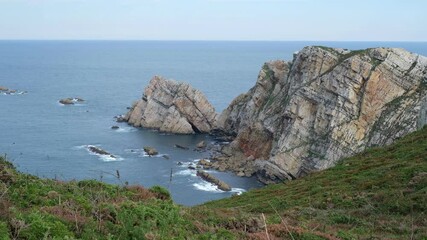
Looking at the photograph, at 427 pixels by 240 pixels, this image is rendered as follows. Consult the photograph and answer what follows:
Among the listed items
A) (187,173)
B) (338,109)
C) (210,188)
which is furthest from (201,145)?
(338,109)

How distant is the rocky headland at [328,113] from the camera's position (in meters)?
A: 74.3

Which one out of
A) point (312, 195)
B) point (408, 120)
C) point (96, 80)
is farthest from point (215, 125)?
point (96, 80)

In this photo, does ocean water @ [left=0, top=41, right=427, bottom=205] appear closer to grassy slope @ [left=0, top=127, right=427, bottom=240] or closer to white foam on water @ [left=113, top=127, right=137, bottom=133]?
white foam on water @ [left=113, top=127, right=137, bottom=133]

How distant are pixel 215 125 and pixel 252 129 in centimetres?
1938

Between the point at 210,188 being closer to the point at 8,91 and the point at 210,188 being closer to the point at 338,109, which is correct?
the point at 338,109

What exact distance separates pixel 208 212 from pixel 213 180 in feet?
183

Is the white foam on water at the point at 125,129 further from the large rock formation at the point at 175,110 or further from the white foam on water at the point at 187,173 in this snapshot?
the white foam on water at the point at 187,173

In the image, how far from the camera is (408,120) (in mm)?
71312

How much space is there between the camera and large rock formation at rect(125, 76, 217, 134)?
108 metres

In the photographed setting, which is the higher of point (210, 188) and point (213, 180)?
point (213, 180)

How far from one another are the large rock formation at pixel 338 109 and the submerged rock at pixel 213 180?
7.60 meters

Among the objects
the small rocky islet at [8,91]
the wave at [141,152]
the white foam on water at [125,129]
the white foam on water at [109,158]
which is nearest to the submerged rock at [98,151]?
the white foam on water at [109,158]

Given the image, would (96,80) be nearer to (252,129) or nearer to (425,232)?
(252,129)

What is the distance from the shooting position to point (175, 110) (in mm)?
108875
